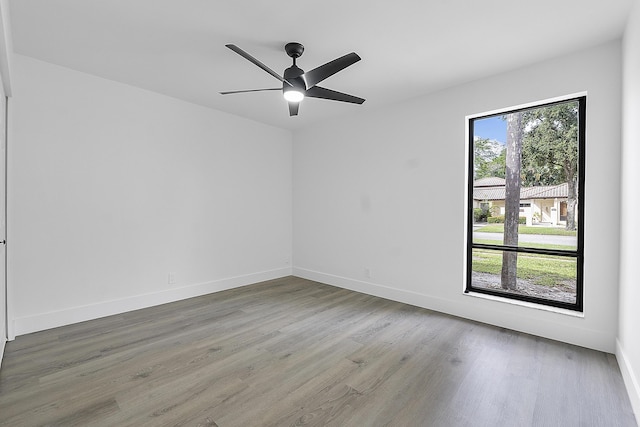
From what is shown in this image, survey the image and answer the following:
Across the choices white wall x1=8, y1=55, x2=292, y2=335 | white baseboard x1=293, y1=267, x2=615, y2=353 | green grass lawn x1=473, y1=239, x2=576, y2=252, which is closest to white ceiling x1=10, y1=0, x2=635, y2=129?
white wall x1=8, y1=55, x2=292, y2=335

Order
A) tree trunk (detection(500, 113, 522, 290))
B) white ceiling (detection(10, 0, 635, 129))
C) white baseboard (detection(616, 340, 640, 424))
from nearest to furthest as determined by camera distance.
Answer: white baseboard (detection(616, 340, 640, 424))
white ceiling (detection(10, 0, 635, 129))
tree trunk (detection(500, 113, 522, 290))

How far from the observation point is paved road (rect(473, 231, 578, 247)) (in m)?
2.96

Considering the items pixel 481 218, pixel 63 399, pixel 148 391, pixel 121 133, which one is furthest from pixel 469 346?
pixel 121 133

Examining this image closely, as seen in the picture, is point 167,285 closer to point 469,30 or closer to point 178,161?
point 178,161

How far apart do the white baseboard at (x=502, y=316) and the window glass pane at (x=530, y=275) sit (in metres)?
0.24

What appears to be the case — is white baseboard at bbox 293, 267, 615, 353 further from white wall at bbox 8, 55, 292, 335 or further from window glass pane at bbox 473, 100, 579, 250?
white wall at bbox 8, 55, 292, 335

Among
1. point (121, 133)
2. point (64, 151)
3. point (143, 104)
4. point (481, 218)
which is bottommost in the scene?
point (481, 218)

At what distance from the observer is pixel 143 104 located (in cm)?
373

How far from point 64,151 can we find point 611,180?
16.9ft

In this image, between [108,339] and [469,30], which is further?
[108,339]

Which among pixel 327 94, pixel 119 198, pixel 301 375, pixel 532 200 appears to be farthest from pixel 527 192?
pixel 119 198

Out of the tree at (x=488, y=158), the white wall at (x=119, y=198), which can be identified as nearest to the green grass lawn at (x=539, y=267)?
the tree at (x=488, y=158)

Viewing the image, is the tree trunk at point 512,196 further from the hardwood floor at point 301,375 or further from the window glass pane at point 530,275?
the hardwood floor at point 301,375

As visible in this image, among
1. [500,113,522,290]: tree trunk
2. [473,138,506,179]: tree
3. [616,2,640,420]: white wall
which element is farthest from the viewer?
[473,138,506,179]: tree
